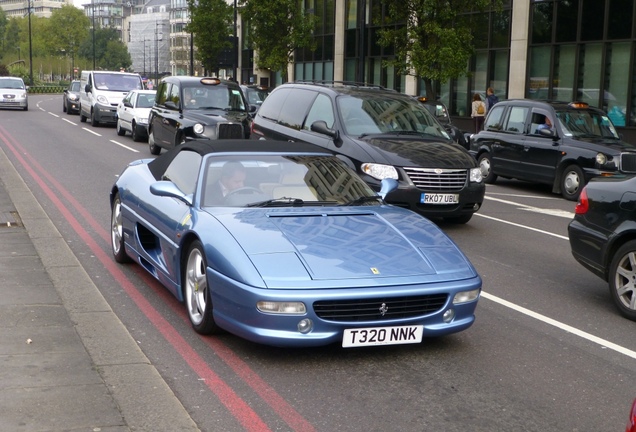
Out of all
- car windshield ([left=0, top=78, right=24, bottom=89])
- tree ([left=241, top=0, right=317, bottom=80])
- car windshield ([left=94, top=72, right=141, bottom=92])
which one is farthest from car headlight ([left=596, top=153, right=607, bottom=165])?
car windshield ([left=0, top=78, right=24, bottom=89])

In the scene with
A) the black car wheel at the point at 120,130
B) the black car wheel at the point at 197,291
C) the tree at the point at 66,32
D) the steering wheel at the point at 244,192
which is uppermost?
the tree at the point at 66,32

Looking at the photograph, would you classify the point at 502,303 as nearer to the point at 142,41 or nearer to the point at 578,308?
the point at 578,308

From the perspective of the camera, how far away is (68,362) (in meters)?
5.61

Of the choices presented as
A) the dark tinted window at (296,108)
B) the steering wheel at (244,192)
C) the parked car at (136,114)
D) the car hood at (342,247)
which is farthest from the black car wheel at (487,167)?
the steering wheel at (244,192)

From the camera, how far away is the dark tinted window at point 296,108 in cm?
1369

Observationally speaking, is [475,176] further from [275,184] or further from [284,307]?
[284,307]

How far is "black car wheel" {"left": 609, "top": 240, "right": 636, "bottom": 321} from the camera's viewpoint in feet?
24.6

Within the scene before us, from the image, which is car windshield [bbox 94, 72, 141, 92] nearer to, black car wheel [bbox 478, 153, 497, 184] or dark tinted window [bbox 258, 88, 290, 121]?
black car wheel [bbox 478, 153, 497, 184]

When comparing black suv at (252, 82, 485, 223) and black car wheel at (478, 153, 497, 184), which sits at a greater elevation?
black suv at (252, 82, 485, 223)

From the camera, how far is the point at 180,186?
746cm

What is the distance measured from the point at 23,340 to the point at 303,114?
321 inches

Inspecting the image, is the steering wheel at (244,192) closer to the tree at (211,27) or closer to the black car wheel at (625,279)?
the black car wheel at (625,279)

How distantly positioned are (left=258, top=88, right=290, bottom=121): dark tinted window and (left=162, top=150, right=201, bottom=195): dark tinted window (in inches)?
261

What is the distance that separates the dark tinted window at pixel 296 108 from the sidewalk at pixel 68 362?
223 inches
